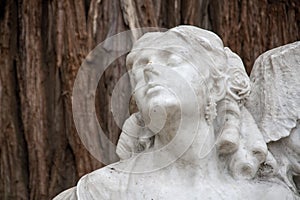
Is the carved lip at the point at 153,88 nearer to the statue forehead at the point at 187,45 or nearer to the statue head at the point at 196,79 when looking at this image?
the statue head at the point at 196,79

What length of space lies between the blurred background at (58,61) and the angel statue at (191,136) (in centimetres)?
197

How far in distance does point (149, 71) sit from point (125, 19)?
227 centimetres

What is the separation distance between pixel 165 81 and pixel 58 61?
7.45 ft

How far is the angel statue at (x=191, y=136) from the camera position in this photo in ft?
10.5

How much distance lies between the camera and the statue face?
3.18 metres

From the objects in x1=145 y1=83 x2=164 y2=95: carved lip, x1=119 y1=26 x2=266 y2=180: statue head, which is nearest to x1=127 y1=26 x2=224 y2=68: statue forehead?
x1=119 y1=26 x2=266 y2=180: statue head

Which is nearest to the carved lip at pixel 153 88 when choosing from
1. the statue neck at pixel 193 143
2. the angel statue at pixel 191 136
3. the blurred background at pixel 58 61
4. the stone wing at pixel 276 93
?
the angel statue at pixel 191 136

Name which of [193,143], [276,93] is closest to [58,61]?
[276,93]

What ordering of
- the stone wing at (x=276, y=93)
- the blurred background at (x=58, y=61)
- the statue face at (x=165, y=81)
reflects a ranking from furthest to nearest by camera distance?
the blurred background at (x=58, y=61) < the stone wing at (x=276, y=93) < the statue face at (x=165, y=81)

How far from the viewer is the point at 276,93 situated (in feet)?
11.3

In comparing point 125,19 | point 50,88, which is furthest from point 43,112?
point 125,19

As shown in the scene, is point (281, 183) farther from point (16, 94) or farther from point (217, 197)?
point (16, 94)

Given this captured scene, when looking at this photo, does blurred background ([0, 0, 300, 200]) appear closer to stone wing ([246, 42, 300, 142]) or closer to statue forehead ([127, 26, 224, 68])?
stone wing ([246, 42, 300, 142])

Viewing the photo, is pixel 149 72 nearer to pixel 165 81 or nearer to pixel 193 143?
pixel 165 81
